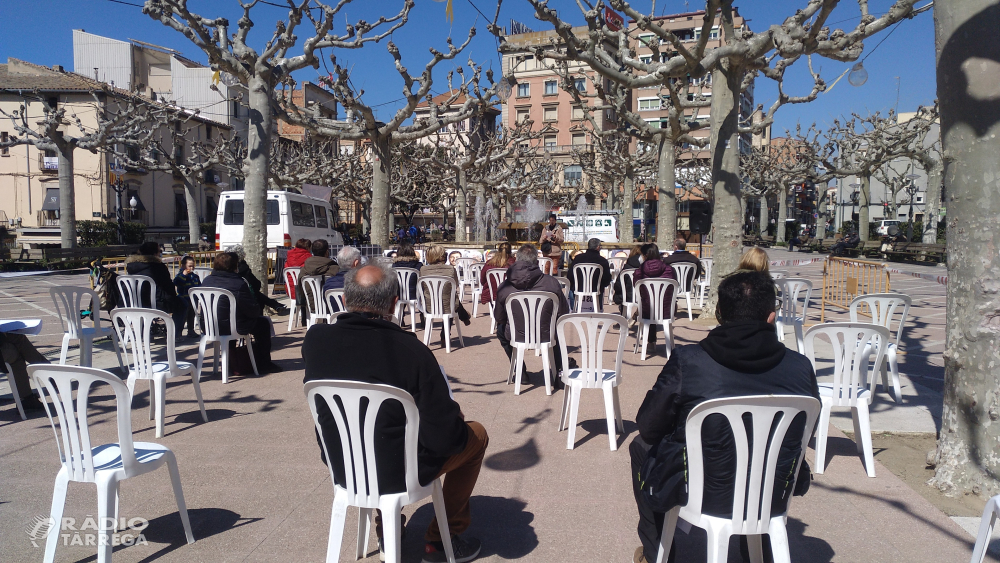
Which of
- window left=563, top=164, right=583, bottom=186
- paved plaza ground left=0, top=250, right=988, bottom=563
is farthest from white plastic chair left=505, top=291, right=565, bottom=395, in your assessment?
window left=563, top=164, right=583, bottom=186

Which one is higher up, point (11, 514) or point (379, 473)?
point (379, 473)

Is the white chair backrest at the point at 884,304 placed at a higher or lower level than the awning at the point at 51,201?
lower

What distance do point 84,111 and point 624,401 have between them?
4449 cm

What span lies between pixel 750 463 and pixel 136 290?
24.0ft

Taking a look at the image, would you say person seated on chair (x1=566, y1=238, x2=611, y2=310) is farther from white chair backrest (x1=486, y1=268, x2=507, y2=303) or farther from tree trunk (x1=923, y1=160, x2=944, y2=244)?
tree trunk (x1=923, y1=160, x2=944, y2=244)

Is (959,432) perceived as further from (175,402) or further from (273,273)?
(273,273)

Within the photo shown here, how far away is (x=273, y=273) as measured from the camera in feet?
49.3

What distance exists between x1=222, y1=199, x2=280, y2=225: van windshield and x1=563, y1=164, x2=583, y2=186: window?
4440 cm

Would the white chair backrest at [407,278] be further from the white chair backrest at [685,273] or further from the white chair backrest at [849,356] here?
the white chair backrest at [849,356]

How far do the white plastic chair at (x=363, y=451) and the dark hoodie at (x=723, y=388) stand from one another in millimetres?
1007

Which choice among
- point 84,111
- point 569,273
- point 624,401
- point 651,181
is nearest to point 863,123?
point 651,181

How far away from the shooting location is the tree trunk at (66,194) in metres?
23.0

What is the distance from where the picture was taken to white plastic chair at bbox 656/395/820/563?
2393mm

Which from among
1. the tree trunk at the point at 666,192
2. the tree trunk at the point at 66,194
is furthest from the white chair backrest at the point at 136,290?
the tree trunk at the point at 66,194
